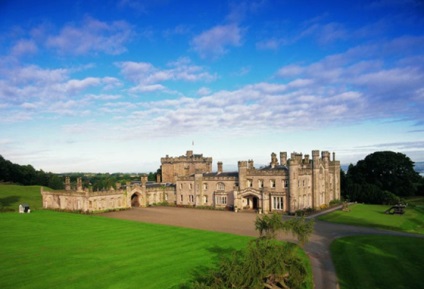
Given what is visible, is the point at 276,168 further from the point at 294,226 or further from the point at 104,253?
the point at 104,253

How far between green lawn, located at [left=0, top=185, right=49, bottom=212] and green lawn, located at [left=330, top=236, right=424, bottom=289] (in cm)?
5466

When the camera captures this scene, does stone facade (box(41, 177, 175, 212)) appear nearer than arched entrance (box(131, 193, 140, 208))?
Yes

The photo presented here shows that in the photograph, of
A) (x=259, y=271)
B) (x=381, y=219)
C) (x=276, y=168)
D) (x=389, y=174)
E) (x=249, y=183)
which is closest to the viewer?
(x=259, y=271)

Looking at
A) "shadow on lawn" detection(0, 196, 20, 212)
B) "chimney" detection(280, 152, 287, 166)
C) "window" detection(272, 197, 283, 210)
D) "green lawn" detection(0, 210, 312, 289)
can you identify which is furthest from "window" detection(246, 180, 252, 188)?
"shadow on lawn" detection(0, 196, 20, 212)

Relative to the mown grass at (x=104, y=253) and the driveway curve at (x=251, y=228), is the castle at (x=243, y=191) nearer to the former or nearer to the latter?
the driveway curve at (x=251, y=228)

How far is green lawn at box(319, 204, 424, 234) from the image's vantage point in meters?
40.7

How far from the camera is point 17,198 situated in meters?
74.2

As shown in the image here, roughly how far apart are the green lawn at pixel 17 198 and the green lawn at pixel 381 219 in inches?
2085

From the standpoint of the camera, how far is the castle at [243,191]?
53281 millimetres

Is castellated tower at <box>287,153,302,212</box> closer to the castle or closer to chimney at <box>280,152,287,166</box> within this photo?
the castle

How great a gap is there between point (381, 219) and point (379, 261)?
71.6ft

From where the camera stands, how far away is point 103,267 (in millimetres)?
24969

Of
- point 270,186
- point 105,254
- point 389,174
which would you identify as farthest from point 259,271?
point 389,174

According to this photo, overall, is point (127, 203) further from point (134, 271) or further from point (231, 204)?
point (134, 271)
